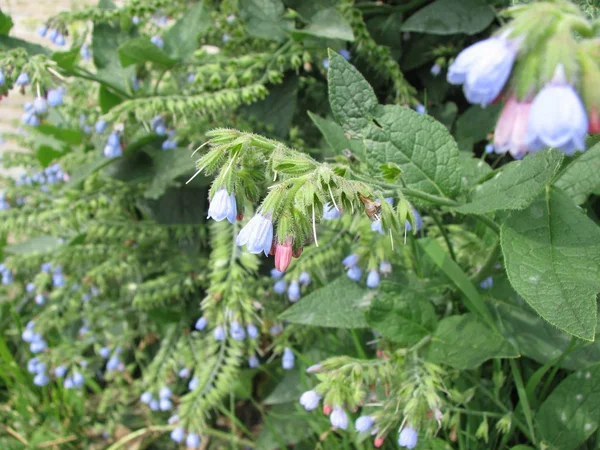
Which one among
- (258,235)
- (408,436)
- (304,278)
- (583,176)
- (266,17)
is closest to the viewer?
(258,235)

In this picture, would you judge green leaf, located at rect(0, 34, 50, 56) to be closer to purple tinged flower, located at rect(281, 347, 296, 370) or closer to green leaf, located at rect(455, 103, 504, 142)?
purple tinged flower, located at rect(281, 347, 296, 370)

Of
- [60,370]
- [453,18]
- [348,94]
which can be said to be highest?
[348,94]

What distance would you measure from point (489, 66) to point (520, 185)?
0.52 metres

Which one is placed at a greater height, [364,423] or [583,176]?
[583,176]

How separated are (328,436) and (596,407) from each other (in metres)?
0.85

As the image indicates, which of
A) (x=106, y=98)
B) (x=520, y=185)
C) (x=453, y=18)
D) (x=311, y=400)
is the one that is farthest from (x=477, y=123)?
(x=106, y=98)

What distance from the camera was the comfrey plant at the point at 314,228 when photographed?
124cm

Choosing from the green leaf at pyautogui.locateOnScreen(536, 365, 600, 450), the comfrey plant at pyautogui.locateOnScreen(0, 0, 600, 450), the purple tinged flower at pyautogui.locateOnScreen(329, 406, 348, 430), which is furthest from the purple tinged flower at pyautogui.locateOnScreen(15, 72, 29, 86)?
the green leaf at pyautogui.locateOnScreen(536, 365, 600, 450)

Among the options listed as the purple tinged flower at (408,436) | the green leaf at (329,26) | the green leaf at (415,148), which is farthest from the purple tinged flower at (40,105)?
the purple tinged flower at (408,436)

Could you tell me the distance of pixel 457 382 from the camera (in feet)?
6.01

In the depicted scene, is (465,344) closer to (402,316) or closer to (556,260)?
(402,316)

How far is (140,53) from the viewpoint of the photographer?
225 cm

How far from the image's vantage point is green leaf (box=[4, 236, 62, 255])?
2963mm

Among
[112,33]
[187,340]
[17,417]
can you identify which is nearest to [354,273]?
[187,340]
